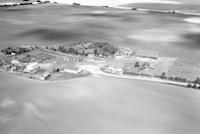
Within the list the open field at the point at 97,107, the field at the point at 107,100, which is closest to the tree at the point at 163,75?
the field at the point at 107,100

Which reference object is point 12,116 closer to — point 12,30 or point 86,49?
point 86,49

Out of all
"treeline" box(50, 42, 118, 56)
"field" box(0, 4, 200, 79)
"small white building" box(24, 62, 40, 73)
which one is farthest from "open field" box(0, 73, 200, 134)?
"treeline" box(50, 42, 118, 56)

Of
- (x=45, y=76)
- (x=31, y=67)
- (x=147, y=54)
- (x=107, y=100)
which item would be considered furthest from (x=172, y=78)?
(x=31, y=67)

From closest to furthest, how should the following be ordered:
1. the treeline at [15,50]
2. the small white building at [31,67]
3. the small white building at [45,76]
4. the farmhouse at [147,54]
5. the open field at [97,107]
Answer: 1. the open field at [97,107]
2. the small white building at [45,76]
3. the small white building at [31,67]
4. the farmhouse at [147,54]
5. the treeline at [15,50]

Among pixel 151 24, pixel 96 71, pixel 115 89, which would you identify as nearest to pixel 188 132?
pixel 115 89

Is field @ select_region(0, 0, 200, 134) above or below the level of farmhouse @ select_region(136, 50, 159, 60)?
below

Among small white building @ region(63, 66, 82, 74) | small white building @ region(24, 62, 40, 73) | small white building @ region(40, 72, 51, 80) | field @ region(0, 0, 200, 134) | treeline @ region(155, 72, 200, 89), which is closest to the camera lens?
field @ region(0, 0, 200, 134)

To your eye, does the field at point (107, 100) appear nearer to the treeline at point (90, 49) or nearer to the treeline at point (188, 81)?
the treeline at point (188, 81)

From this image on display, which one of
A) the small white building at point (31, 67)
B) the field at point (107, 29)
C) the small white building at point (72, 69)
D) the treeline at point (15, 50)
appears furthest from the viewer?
the field at point (107, 29)

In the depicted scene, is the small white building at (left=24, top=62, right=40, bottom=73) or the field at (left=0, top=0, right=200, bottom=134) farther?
the small white building at (left=24, top=62, right=40, bottom=73)

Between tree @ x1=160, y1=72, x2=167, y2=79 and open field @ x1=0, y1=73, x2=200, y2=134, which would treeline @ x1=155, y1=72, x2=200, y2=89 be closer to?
tree @ x1=160, y1=72, x2=167, y2=79
